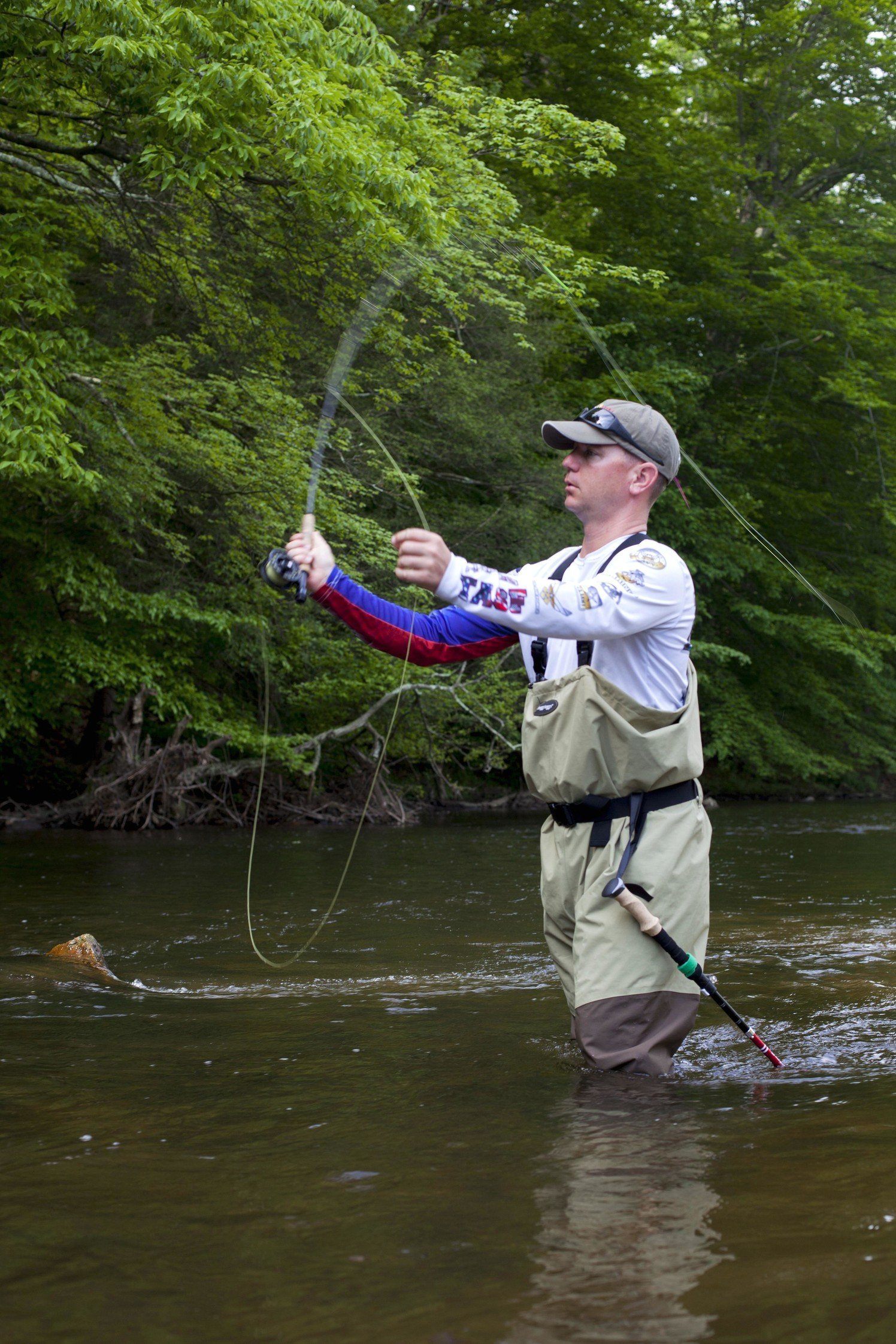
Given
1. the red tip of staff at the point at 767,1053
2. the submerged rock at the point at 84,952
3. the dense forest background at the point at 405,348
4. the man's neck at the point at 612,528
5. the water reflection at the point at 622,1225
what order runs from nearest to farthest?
the water reflection at the point at 622,1225
the man's neck at the point at 612,528
the red tip of staff at the point at 767,1053
the submerged rock at the point at 84,952
the dense forest background at the point at 405,348

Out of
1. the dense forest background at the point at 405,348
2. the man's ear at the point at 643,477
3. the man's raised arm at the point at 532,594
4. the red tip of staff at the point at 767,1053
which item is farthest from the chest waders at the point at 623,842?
the dense forest background at the point at 405,348

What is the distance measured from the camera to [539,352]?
1962cm

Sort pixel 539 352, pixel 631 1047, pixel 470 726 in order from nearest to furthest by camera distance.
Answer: pixel 631 1047
pixel 470 726
pixel 539 352

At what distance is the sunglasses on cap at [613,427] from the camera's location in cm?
357

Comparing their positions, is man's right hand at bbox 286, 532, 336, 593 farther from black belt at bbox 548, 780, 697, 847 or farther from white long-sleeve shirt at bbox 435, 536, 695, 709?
black belt at bbox 548, 780, 697, 847

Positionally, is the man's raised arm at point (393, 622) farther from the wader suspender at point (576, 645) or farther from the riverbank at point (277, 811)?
the riverbank at point (277, 811)

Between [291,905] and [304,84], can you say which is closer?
[291,905]

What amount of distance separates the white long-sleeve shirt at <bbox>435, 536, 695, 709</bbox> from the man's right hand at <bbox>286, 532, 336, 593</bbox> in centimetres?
42

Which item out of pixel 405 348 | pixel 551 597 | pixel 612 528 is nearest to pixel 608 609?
pixel 551 597

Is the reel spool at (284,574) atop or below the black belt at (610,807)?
atop

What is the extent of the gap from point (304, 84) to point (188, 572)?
22.7 feet

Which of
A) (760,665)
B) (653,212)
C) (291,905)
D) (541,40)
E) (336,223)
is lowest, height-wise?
(291,905)

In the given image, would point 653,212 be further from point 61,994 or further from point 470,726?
point 61,994

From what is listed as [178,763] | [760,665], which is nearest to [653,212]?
Answer: [760,665]
